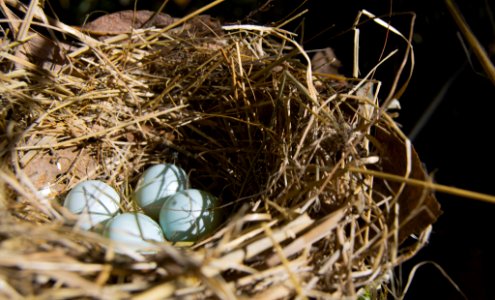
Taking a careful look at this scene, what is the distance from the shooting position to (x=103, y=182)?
89 cm

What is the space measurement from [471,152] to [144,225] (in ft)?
1.95

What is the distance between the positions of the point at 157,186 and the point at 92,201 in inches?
4.4

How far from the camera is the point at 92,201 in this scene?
0.81 meters

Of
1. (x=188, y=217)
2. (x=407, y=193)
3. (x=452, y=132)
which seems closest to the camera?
(x=407, y=193)

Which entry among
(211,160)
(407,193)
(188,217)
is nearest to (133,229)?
(188,217)

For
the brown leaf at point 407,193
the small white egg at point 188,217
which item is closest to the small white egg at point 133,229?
the small white egg at point 188,217

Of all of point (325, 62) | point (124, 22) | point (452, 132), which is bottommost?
point (452, 132)

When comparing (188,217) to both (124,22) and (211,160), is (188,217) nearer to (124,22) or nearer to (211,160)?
(211,160)

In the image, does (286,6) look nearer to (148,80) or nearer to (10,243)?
(148,80)

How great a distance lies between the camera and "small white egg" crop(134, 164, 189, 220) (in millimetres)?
856

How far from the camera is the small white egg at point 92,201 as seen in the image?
2.64 feet

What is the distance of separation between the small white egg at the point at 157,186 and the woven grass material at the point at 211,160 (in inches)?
1.8

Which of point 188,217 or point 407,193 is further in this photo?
point 188,217

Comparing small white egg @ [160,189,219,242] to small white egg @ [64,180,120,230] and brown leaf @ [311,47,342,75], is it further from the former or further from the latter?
brown leaf @ [311,47,342,75]
